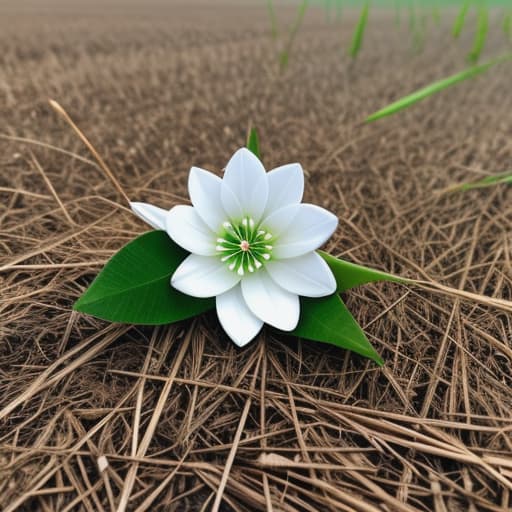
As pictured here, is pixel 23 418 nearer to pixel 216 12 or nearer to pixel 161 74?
pixel 161 74

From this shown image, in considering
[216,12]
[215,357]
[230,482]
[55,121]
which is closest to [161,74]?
[55,121]

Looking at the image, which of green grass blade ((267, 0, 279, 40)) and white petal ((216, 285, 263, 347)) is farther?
green grass blade ((267, 0, 279, 40))

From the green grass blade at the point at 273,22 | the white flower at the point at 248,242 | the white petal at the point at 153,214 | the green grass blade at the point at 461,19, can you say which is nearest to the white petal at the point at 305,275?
the white flower at the point at 248,242

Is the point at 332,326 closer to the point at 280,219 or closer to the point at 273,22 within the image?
the point at 280,219

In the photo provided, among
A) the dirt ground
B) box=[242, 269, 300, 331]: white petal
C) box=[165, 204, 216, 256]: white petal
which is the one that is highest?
box=[165, 204, 216, 256]: white petal

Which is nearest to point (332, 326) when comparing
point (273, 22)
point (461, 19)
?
point (273, 22)

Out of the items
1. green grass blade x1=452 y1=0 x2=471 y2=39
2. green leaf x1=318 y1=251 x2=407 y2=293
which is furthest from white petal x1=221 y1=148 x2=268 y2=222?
green grass blade x1=452 y1=0 x2=471 y2=39

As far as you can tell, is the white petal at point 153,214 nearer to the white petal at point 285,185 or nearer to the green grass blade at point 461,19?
the white petal at point 285,185

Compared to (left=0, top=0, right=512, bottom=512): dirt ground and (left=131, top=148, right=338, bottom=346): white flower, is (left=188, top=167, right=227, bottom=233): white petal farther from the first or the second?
(left=0, top=0, right=512, bottom=512): dirt ground
